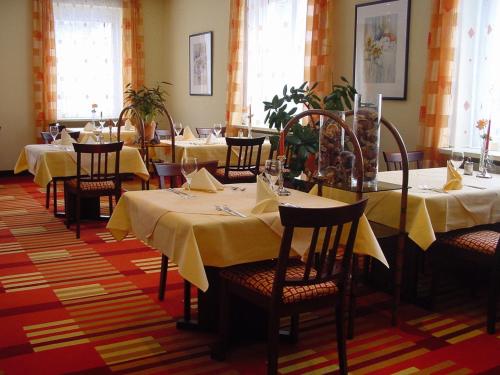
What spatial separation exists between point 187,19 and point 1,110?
3198 mm

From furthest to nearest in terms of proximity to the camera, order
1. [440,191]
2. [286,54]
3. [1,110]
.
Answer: [1,110], [286,54], [440,191]

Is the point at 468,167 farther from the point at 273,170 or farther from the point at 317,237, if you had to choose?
the point at 317,237

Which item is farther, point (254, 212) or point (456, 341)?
point (456, 341)

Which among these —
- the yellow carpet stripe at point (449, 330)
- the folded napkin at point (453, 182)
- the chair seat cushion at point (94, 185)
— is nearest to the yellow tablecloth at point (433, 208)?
the folded napkin at point (453, 182)

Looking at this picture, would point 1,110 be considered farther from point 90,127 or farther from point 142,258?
point 142,258

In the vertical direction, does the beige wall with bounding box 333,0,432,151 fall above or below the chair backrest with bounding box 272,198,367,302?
above

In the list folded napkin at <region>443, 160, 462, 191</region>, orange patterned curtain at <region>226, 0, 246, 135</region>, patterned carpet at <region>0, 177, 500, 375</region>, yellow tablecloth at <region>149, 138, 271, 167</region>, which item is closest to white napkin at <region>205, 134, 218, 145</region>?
yellow tablecloth at <region>149, 138, 271, 167</region>

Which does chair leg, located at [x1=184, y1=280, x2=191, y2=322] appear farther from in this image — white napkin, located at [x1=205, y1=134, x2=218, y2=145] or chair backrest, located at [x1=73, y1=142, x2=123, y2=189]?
white napkin, located at [x1=205, y1=134, x2=218, y2=145]

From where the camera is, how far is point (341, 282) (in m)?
2.59

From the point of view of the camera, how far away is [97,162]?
18.5 ft

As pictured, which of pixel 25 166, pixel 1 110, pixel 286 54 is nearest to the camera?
pixel 25 166

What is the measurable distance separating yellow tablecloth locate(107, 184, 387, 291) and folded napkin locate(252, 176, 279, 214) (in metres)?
0.04

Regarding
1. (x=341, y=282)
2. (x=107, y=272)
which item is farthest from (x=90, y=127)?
(x=341, y=282)

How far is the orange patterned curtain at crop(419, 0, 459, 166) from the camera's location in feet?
16.6
